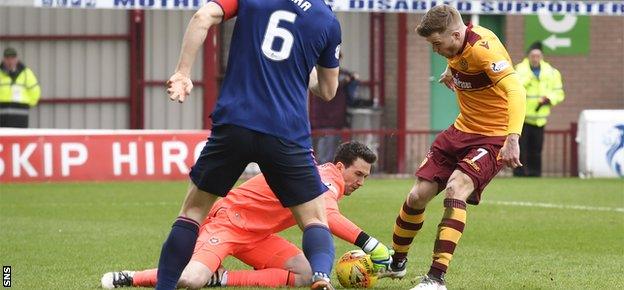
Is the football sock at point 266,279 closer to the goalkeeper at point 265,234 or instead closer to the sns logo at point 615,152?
the goalkeeper at point 265,234

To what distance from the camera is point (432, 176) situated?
9859mm

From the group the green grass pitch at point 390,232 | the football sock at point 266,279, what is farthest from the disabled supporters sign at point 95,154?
the football sock at point 266,279

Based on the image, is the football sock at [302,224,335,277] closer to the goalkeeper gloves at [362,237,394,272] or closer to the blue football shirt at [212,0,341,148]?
the blue football shirt at [212,0,341,148]

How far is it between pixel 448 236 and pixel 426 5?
46.5 feet

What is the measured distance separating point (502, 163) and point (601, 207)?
7785 mm

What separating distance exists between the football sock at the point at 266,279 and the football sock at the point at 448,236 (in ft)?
3.05

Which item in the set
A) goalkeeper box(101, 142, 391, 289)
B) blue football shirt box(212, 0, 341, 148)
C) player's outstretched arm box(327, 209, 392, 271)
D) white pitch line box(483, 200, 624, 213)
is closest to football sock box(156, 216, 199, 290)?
blue football shirt box(212, 0, 341, 148)

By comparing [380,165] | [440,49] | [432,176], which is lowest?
[380,165]

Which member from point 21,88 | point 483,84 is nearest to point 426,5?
point 21,88

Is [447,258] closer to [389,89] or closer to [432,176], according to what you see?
[432,176]

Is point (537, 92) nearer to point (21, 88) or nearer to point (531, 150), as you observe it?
point (531, 150)

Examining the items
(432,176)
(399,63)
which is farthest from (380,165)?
(432,176)

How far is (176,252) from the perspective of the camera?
25.5ft

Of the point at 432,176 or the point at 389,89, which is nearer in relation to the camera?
the point at 432,176
